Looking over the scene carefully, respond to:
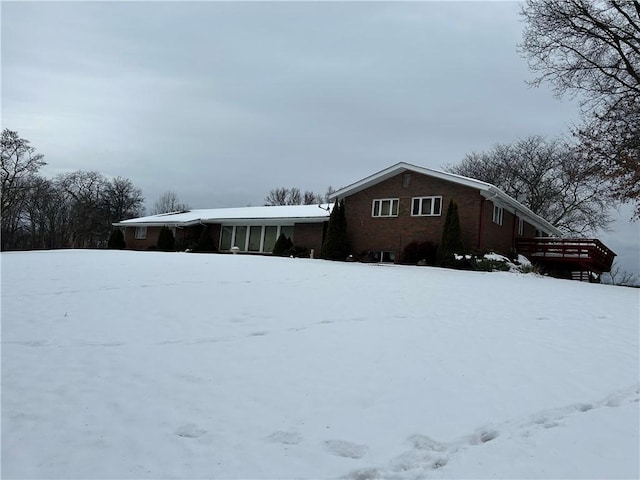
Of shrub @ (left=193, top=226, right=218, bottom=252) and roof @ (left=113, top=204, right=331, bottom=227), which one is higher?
roof @ (left=113, top=204, right=331, bottom=227)

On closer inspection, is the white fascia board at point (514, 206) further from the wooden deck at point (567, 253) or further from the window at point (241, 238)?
the window at point (241, 238)

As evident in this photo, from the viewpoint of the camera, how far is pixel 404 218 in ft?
76.2

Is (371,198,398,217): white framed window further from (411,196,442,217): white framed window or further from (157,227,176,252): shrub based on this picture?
(157,227,176,252): shrub

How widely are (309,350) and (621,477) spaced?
4009 mm

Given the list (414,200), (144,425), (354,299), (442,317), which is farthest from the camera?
(414,200)

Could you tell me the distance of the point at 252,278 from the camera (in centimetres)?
1309

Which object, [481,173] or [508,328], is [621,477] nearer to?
[508,328]

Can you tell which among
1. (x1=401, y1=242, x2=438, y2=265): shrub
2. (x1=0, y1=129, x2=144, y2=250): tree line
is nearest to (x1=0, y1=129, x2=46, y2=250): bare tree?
(x1=0, y1=129, x2=144, y2=250): tree line

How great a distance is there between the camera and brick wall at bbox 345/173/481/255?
69.9ft

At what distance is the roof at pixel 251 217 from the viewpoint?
27.4m

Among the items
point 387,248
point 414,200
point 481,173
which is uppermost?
point 481,173

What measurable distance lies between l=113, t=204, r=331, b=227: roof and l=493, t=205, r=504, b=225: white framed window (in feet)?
28.9

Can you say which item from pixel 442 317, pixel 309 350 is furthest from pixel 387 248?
pixel 309 350

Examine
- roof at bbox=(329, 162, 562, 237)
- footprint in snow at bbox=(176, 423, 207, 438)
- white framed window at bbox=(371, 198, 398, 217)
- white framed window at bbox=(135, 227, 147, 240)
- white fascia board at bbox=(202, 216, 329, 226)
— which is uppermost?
roof at bbox=(329, 162, 562, 237)
